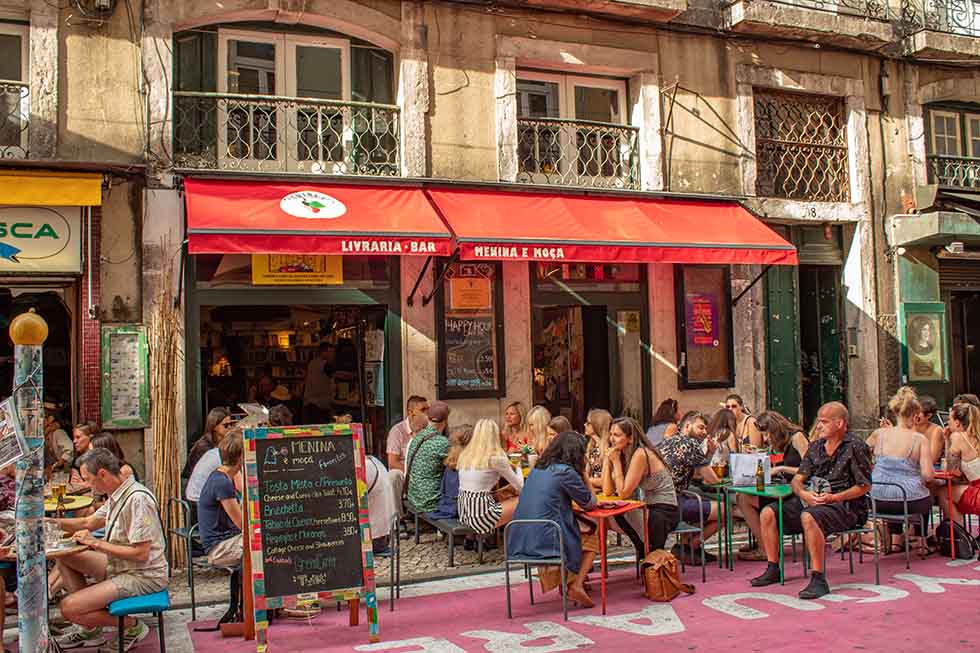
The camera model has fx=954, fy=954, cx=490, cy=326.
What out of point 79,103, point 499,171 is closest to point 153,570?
point 79,103

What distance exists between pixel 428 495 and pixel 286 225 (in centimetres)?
312

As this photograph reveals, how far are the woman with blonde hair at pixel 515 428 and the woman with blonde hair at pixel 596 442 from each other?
103 cm

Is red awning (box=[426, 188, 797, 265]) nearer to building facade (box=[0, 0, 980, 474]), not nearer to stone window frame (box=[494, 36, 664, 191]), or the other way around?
building facade (box=[0, 0, 980, 474])

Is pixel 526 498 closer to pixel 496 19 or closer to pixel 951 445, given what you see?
pixel 951 445

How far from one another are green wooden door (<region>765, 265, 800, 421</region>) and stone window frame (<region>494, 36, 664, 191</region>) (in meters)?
2.43

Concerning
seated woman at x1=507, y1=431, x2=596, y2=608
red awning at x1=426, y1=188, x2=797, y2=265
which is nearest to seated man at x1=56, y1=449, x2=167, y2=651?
seated woman at x1=507, y1=431, x2=596, y2=608

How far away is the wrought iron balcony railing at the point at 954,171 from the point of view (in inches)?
583

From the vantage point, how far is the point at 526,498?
7047 mm

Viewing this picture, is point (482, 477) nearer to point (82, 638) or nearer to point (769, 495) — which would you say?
point (769, 495)

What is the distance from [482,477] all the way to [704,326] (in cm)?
580

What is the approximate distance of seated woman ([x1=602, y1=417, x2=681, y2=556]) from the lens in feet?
24.9

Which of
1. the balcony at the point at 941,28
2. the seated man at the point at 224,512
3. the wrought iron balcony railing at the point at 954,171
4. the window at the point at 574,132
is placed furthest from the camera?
the wrought iron balcony railing at the point at 954,171

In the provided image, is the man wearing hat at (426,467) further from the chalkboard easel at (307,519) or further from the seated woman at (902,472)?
the seated woman at (902,472)

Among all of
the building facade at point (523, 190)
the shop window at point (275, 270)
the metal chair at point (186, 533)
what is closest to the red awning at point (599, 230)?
the building facade at point (523, 190)
